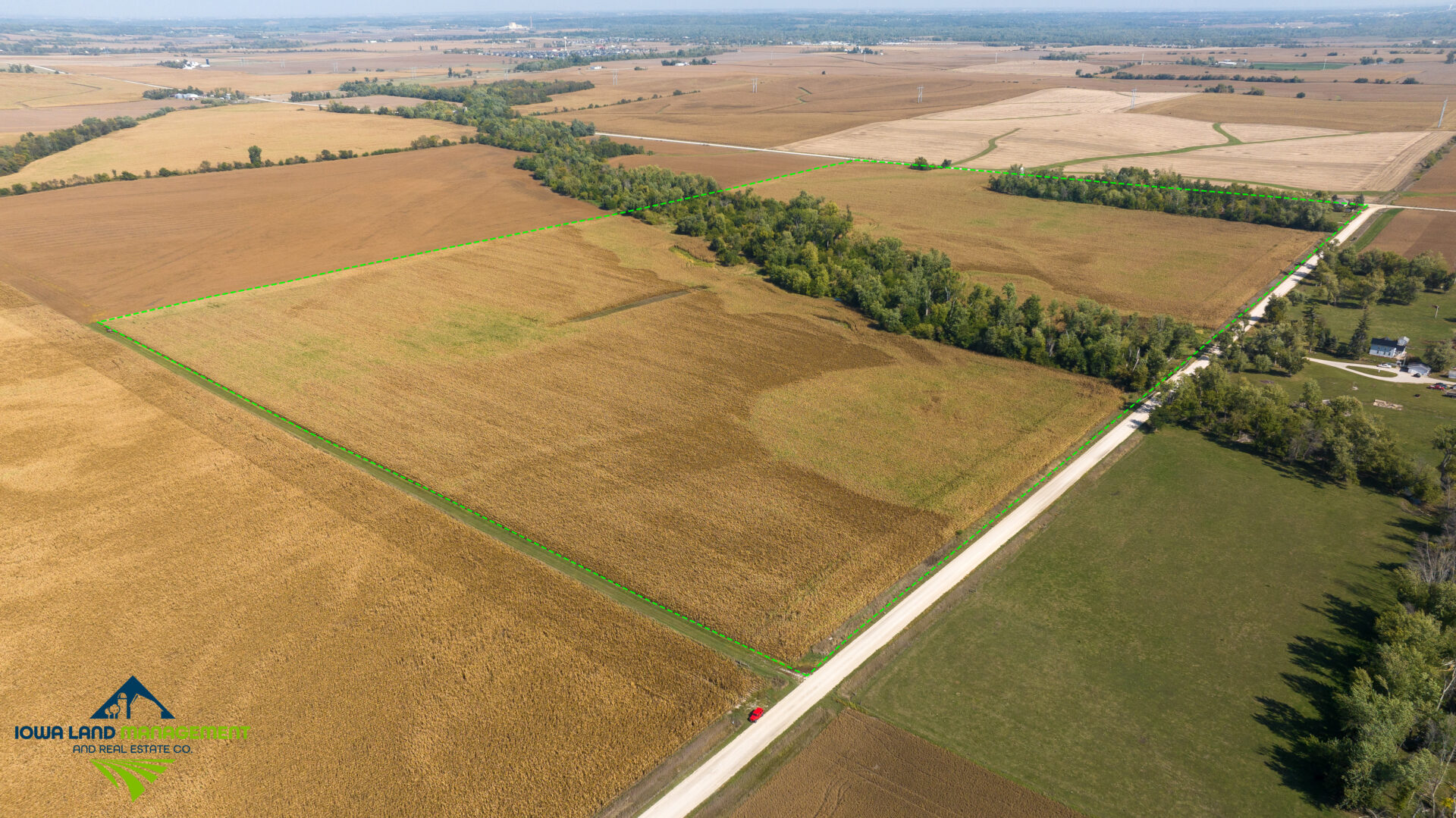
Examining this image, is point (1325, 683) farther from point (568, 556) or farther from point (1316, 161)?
point (1316, 161)

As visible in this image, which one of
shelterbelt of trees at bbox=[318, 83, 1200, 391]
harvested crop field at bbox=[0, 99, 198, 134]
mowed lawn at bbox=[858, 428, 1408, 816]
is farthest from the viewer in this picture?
harvested crop field at bbox=[0, 99, 198, 134]

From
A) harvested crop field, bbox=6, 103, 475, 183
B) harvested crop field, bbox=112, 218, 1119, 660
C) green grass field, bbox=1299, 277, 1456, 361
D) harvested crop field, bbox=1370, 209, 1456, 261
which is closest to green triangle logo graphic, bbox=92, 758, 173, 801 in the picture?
harvested crop field, bbox=112, 218, 1119, 660

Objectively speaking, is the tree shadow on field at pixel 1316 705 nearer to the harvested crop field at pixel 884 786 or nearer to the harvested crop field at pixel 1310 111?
the harvested crop field at pixel 884 786

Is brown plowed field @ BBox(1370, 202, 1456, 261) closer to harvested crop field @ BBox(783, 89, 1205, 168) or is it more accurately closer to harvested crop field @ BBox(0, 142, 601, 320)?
harvested crop field @ BBox(783, 89, 1205, 168)

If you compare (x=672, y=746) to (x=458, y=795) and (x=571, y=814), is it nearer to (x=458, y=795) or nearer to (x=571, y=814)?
(x=571, y=814)

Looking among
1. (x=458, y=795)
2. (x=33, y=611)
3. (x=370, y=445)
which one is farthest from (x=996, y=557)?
(x=33, y=611)

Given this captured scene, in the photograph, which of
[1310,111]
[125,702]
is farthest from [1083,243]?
[1310,111]

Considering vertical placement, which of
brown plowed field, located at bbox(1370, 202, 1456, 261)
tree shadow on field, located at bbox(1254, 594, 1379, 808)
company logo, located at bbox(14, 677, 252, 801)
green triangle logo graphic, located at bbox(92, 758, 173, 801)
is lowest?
green triangle logo graphic, located at bbox(92, 758, 173, 801)
